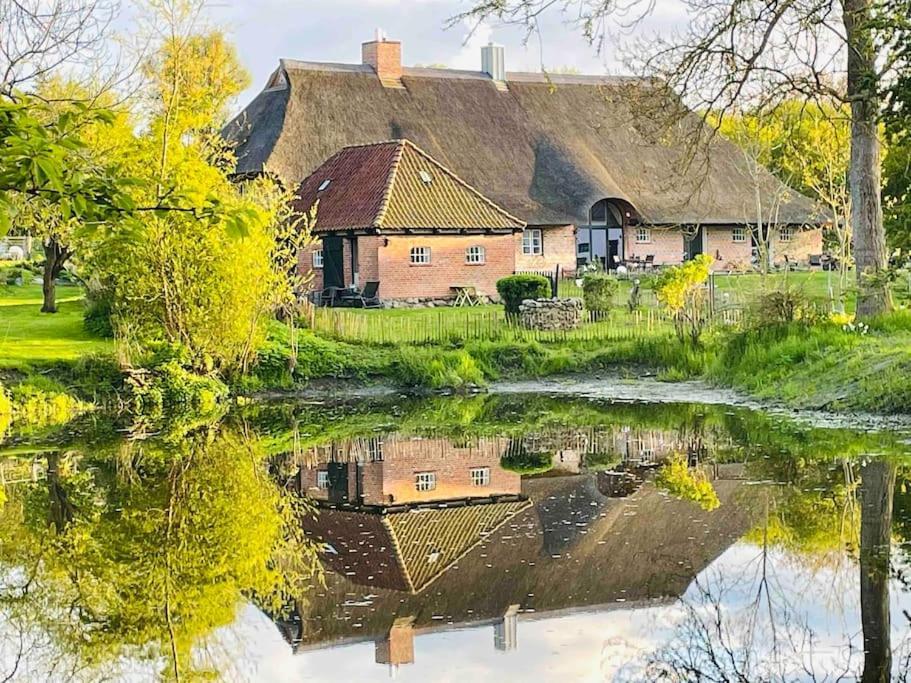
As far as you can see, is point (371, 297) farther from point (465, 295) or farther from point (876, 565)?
point (876, 565)

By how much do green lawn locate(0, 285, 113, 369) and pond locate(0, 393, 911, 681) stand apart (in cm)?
438

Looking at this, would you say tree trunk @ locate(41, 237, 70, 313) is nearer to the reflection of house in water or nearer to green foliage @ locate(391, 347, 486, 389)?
green foliage @ locate(391, 347, 486, 389)

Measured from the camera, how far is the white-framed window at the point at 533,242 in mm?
41062

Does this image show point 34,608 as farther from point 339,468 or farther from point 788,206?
point 788,206

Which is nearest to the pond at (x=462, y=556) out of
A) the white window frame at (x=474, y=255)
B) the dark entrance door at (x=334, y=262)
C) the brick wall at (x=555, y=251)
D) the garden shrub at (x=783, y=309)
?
the garden shrub at (x=783, y=309)

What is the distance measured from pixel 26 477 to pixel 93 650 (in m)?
6.66

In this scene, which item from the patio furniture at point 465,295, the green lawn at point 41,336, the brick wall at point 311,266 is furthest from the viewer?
the brick wall at point 311,266

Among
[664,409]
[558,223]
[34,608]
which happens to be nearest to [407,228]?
[558,223]

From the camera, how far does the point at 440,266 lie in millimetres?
33969

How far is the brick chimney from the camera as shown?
4469 centimetres

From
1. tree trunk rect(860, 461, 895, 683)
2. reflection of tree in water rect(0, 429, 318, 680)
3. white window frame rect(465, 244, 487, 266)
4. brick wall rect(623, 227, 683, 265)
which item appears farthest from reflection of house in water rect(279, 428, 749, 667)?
brick wall rect(623, 227, 683, 265)

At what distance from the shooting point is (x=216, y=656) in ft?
25.2

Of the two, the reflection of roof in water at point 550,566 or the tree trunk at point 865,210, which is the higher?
the tree trunk at point 865,210

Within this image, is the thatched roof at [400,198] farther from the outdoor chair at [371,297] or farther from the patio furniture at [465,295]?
the patio furniture at [465,295]
